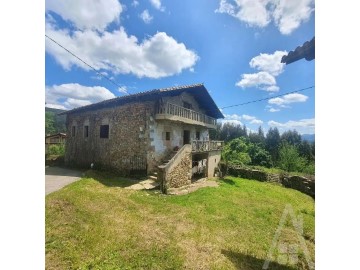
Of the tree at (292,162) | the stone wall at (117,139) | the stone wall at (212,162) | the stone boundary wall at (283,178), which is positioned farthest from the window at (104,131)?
the tree at (292,162)

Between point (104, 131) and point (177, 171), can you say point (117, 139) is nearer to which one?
point (104, 131)

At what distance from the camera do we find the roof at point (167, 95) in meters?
10.3

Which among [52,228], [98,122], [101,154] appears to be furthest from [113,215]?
[98,122]

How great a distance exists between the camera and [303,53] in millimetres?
2979

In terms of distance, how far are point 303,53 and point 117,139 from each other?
9.73 m

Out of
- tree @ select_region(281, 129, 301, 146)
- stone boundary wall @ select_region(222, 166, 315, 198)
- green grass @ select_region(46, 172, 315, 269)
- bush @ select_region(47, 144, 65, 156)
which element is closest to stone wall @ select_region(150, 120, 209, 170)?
green grass @ select_region(46, 172, 315, 269)

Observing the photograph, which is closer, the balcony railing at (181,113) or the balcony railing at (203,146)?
the balcony railing at (181,113)

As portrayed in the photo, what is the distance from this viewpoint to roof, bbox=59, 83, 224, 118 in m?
10.3

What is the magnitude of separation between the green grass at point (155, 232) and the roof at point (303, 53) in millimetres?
3519

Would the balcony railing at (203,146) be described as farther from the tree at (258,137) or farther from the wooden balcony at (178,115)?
the tree at (258,137)

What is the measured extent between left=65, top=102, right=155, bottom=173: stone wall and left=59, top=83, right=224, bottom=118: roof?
251mm

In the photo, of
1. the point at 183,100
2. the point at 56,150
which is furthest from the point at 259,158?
the point at 56,150
